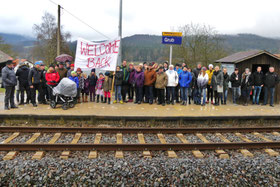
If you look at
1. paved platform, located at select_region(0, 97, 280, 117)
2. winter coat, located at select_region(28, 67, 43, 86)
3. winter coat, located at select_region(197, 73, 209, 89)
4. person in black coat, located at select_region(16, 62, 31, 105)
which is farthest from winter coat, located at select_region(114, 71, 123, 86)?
person in black coat, located at select_region(16, 62, 31, 105)

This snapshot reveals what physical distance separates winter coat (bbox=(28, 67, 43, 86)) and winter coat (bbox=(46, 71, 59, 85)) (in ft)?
1.73

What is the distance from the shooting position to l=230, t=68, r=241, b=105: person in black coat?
1202 centimetres

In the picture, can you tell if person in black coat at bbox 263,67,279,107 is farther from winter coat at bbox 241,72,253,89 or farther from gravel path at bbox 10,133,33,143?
gravel path at bbox 10,133,33,143

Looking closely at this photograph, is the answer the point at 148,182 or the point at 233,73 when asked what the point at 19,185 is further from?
the point at 233,73

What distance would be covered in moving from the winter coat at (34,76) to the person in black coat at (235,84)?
32.4ft

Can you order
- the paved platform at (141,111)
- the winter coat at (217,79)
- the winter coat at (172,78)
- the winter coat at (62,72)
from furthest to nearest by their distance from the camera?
1. the winter coat at (217,79)
2. the winter coat at (172,78)
3. the winter coat at (62,72)
4. the paved platform at (141,111)

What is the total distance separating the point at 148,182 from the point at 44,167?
2449 mm

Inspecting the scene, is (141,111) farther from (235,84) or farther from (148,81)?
(235,84)

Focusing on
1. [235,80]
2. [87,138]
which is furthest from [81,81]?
[235,80]

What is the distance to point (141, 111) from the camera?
32.8ft

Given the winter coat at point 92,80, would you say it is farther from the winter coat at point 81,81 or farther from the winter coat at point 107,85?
the winter coat at point 107,85

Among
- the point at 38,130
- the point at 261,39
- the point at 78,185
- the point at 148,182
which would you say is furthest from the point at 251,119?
the point at 261,39

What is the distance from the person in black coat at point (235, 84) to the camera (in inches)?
473

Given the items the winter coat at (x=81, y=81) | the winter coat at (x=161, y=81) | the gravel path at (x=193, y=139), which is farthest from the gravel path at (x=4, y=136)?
the winter coat at (x=161, y=81)
